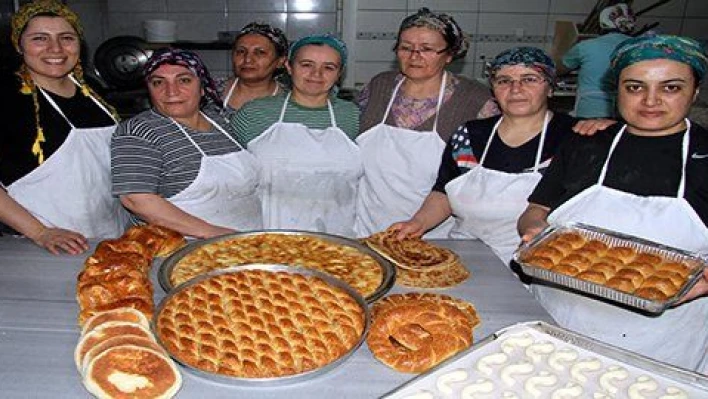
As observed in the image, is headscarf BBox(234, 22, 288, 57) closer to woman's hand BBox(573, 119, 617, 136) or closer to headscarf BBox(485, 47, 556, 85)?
headscarf BBox(485, 47, 556, 85)

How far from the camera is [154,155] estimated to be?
2482 mm

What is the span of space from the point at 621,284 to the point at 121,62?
4.61 metres

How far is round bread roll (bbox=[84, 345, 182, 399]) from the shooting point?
4.32 ft

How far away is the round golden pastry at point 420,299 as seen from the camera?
1741 mm

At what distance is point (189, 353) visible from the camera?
4.83 ft

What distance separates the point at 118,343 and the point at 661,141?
6.38 feet

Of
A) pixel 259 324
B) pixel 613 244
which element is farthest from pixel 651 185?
pixel 259 324

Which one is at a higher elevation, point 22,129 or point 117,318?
point 22,129

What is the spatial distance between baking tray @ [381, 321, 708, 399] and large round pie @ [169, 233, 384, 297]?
Answer: 1.40ft

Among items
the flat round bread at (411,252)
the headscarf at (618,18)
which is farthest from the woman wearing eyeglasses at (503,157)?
the headscarf at (618,18)

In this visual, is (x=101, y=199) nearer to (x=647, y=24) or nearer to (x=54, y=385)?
(x=54, y=385)

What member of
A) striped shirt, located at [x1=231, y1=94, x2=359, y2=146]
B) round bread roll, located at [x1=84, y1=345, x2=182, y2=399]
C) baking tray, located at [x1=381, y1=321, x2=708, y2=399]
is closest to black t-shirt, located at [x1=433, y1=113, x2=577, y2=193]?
striped shirt, located at [x1=231, y1=94, x2=359, y2=146]

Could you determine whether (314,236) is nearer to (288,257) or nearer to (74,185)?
(288,257)

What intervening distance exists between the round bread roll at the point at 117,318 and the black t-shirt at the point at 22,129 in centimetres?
125
